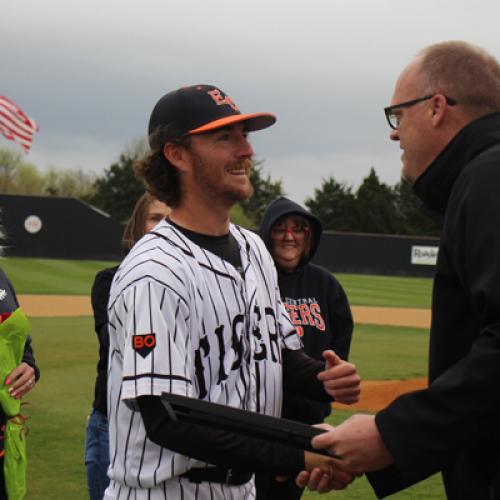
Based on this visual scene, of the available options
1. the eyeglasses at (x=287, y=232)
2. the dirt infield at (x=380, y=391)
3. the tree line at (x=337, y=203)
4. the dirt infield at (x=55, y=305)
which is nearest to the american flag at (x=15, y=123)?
the dirt infield at (x=55, y=305)

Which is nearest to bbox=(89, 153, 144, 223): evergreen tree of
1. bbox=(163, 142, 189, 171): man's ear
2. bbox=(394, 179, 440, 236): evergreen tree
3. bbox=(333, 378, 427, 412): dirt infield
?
bbox=(394, 179, 440, 236): evergreen tree

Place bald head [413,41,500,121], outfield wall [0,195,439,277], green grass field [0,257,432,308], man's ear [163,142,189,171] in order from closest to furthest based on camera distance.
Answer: bald head [413,41,500,121]
man's ear [163,142,189,171]
green grass field [0,257,432,308]
outfield wall [0,195,439,277]

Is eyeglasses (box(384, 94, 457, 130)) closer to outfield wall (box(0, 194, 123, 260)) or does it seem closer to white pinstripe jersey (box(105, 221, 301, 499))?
white pinstripe jersey (box(105, 221, 301, 499))

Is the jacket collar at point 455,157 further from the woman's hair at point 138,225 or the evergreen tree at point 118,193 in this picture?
the evergreen tree at point 118,193

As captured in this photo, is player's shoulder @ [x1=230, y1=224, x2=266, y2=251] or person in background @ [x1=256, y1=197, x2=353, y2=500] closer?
player's shoulder @ [x1=230, y1=224, x2=266, y2=251]

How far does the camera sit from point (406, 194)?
62.3 metres

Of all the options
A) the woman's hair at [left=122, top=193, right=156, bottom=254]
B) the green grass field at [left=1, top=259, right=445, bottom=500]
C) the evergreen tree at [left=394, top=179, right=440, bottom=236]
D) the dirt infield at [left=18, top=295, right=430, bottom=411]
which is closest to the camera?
the woman's hair at [left=122, top=193, right=156, bottom=254]

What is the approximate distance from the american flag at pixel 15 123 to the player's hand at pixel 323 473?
68.5ft

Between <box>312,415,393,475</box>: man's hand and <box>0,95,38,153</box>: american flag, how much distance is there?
69.3ft

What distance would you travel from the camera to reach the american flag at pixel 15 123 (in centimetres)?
2247

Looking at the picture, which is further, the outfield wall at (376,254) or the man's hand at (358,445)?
the outfield wall at (376,254)

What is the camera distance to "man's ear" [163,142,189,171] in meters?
3.19

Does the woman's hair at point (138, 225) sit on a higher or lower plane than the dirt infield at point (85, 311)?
higher

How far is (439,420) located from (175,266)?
1062mm
